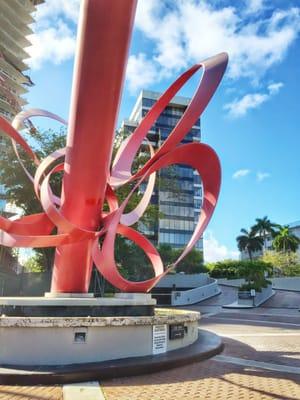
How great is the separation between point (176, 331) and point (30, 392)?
3.95m

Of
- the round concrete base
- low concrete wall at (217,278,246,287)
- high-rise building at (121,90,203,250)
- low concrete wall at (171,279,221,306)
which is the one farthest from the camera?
high-rise building at (121,90,203,250)

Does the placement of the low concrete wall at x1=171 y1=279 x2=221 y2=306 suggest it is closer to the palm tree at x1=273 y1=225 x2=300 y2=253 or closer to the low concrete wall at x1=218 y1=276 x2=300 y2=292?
the low concrete wall at x1=218 y1=276 x2=300 y2=292

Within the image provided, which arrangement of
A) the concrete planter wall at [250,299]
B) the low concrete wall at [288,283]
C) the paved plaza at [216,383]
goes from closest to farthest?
the paved plaza at [216,383] < the concrete planter wall at [250,299] < the low concrete wall at [288,283]

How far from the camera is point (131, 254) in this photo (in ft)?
103

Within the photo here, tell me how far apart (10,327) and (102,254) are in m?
3.20

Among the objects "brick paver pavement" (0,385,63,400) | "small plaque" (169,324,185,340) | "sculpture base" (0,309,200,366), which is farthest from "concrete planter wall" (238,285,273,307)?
"brick paver pavement" (0,385,63,400)

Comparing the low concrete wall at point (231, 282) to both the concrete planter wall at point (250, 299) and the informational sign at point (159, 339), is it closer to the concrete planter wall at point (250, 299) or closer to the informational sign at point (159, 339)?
the concrete planter wall at point (250, 299)

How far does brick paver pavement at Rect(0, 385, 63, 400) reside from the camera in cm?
568

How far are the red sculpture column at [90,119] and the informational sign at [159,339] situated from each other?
2741mm

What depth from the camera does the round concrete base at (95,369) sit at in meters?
6.50

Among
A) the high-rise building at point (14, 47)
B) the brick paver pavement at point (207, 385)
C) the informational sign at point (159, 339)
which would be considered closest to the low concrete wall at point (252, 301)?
the informational sign at point (159, 339)

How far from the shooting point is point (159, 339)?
8539mm

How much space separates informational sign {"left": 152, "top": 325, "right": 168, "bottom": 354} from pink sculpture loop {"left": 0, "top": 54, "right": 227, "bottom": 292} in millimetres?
2052

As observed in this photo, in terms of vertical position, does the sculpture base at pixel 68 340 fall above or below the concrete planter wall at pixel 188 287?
below
